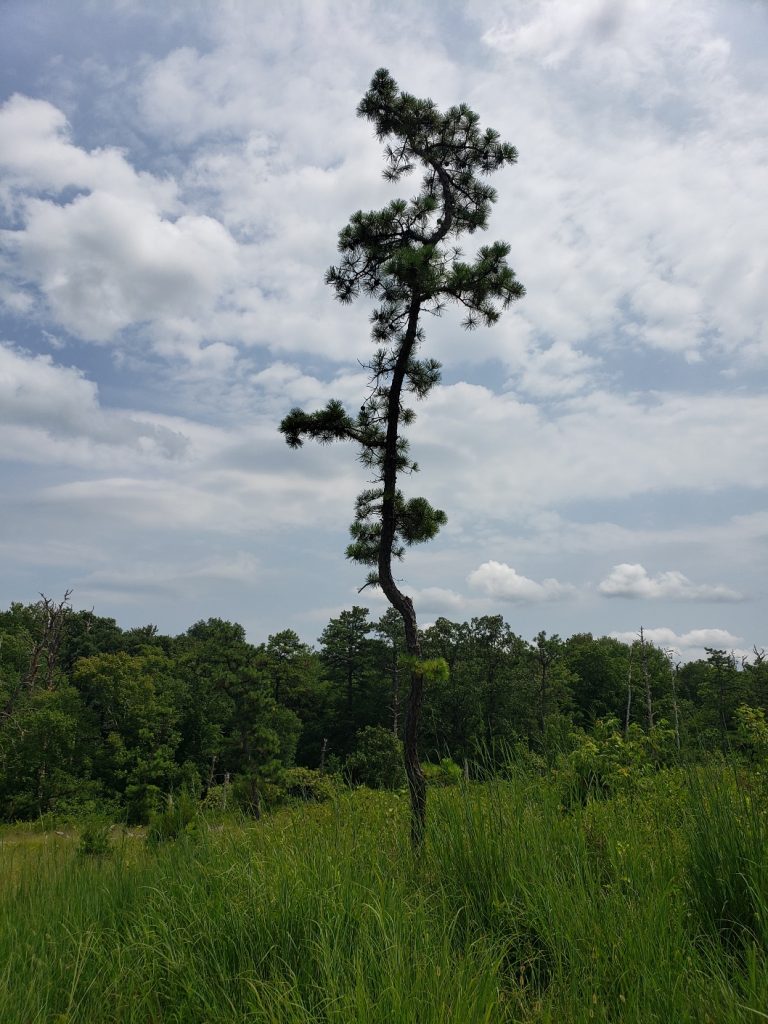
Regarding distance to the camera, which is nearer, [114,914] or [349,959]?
[349,959]

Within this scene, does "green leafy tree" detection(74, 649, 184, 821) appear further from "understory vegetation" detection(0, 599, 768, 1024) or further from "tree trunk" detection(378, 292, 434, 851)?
"understory vegetation" detection(0, 599, 768, 1024)

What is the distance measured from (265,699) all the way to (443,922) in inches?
1269

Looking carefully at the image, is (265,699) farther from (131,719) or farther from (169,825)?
(169,825)

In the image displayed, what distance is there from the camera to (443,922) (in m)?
3.79

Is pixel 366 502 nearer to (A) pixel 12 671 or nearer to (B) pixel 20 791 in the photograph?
(B) pixel 20 791

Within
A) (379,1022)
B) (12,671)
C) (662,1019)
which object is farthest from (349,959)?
(12,671)

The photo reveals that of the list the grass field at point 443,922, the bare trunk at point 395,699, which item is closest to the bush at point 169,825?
the grass field at point 443,922

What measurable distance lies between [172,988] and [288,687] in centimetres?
4711

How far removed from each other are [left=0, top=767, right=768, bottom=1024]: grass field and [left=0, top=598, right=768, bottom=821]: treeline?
2544cm

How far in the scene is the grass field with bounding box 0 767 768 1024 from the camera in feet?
9.46

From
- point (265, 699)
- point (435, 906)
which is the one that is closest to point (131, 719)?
point (265, 699)

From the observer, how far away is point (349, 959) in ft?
11.0

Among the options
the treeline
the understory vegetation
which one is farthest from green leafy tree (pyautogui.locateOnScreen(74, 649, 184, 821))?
the understory vegetation

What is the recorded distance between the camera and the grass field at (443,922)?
2.88 metres
